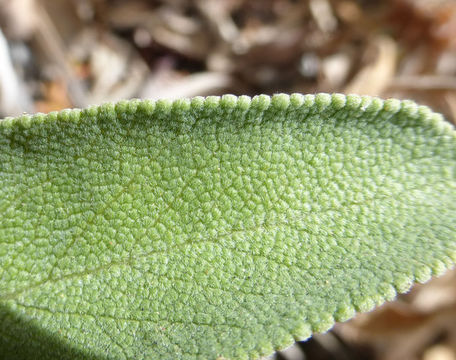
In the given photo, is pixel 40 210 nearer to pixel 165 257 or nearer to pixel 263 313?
pixel 165 257

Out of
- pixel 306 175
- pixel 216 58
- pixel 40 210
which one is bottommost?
pixel 40 210

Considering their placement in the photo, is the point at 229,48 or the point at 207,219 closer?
the point at 207,219

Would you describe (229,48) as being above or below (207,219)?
above

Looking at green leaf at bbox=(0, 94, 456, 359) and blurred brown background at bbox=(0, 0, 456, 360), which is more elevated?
blurred brown background at bbox=(0, 0, 456, 360)

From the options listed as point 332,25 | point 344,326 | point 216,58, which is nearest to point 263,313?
point 344,326
